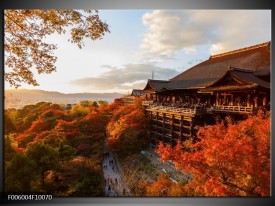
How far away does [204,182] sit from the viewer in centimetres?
552

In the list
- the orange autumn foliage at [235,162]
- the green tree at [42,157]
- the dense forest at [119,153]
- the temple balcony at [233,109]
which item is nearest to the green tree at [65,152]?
the dense forest at [119,153]

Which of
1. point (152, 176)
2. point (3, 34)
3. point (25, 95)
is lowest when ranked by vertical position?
point (152, 176)

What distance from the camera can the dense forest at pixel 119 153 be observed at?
5.05 m

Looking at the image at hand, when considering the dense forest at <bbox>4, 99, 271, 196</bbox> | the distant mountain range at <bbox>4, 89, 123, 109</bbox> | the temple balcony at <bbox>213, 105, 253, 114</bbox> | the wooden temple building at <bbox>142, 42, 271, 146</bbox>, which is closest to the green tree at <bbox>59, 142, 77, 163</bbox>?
the dense forest at <bbox>4, 99, 271, 196</bbox>

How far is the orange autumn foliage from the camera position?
4.91 m

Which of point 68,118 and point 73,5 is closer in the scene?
point 73,5

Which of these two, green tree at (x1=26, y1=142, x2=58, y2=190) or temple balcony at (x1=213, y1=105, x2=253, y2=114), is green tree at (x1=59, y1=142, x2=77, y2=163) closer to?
green tree at (x1=26, y1=142, x2=58, y2=190)

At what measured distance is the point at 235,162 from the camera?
16.6 feet

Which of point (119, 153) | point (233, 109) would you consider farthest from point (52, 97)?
point (233, 109)

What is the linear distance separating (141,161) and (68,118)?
2.39m

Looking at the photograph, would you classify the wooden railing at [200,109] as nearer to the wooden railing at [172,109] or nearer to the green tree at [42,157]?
the wooden railing at [172,109]

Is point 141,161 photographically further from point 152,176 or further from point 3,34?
point 3,34

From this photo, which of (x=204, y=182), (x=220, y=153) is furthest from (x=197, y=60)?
(x=204, y=182)

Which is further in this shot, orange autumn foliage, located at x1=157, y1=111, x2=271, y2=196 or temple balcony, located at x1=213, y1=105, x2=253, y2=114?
temple balcony, located at x1=213, y1=105, x2=253, y2=114
